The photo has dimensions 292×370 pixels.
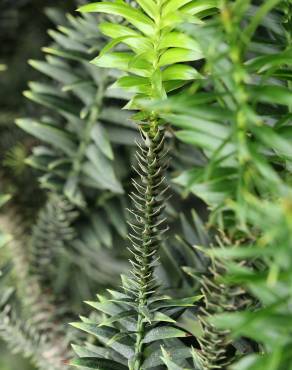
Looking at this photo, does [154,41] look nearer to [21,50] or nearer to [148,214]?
[148,214]

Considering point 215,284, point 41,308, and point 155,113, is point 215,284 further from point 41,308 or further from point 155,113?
point 41,308

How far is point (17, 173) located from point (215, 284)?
39 cm

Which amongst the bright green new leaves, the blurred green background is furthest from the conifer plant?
the blurred green background

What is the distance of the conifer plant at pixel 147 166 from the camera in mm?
316

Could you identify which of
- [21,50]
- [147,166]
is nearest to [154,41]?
[147,166]

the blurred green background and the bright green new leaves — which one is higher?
the bright green new leaves

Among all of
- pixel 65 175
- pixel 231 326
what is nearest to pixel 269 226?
pixel 231 326

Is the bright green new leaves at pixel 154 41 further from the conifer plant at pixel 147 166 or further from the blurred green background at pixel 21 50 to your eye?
the blurred green background at pixel 21 50

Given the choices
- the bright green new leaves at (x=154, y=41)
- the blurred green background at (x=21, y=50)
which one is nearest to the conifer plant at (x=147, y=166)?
the bright green new leaves at (x=154, y=41)

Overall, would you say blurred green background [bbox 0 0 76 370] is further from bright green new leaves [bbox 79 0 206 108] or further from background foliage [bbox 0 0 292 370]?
bright green new leaves [bbox 79 0 206 108]

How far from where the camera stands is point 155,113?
1.04 ft

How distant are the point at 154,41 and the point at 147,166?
71 millimetres

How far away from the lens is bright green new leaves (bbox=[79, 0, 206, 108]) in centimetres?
31

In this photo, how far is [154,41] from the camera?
12.6 inches
